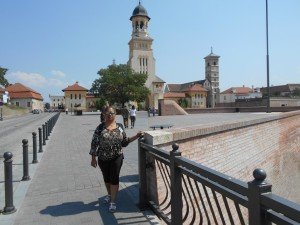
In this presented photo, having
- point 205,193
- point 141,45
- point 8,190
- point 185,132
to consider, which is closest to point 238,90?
point 141,45

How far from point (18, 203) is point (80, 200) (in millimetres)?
1109

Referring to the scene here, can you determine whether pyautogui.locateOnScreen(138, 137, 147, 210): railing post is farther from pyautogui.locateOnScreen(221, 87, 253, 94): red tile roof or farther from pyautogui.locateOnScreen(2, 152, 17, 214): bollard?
pyautogui.locateOnScreen(221, 87, 253, 94): red tile roof

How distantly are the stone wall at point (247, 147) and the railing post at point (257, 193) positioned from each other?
3159mm

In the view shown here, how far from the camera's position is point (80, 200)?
6555mm

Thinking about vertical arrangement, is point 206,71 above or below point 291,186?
above

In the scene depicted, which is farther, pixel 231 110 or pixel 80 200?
pixel 231 110

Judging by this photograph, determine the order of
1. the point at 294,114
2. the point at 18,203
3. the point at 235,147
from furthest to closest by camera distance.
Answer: the point at 294,114
the point at 235,147
the point at 18,203

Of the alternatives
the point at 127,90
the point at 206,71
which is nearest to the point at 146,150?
the point at 127,90

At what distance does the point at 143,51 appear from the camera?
108812 millimetres

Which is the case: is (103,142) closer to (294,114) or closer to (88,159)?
(88,159)

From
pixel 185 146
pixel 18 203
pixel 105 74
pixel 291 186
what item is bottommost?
pixel 291 186

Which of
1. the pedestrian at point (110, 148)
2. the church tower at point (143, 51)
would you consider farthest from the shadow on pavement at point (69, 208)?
the church tower at point (143, 51)

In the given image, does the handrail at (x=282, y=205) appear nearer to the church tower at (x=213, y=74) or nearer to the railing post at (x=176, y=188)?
the railing post at (x=176, y=188)

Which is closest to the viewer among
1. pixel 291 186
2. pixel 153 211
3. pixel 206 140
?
pixel 153 211
